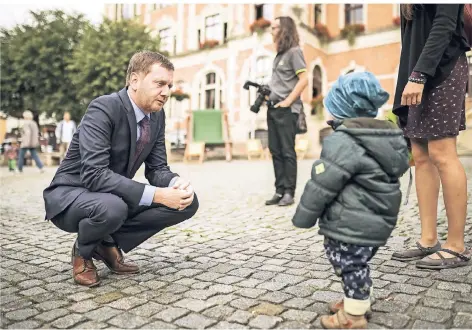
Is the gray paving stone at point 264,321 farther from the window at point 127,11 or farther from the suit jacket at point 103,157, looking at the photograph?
the window at point 127,11

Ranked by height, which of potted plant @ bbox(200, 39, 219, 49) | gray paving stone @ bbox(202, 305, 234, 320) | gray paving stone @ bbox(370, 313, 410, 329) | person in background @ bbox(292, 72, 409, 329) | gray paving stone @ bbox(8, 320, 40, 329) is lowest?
gray paving stone @ bbox(8, 320, 40, 329)

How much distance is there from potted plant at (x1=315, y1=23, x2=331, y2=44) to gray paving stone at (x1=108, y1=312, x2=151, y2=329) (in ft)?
69.7

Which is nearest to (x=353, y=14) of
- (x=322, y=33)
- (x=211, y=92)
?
(x=322, y=33)

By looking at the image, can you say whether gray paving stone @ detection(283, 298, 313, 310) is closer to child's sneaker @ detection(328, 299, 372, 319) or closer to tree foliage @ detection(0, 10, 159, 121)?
child's sneaker @ detection(328, 299, 372, 319)

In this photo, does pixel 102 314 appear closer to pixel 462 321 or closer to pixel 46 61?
pixel 462 321

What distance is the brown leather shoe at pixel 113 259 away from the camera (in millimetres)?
2572

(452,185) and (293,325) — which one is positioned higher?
(452,185)

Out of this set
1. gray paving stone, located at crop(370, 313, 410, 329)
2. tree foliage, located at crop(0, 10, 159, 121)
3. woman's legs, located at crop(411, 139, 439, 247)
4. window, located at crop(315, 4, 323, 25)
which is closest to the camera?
gray paving stone, located at crop(370, 313, 410, 329)

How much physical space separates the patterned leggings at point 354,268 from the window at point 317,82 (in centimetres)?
2114

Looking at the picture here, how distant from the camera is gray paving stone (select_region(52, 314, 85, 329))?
1817 millimetres

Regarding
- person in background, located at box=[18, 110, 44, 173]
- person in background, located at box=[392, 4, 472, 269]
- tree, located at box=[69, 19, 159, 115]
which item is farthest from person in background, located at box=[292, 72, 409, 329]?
tree, located at box=[69, 19, 159, 115]

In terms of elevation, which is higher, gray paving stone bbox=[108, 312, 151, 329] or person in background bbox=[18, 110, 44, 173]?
person in background bbox=[18, 110, 44, 173]

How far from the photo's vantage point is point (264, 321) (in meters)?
1.84

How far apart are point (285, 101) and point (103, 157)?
3021 millimetres
